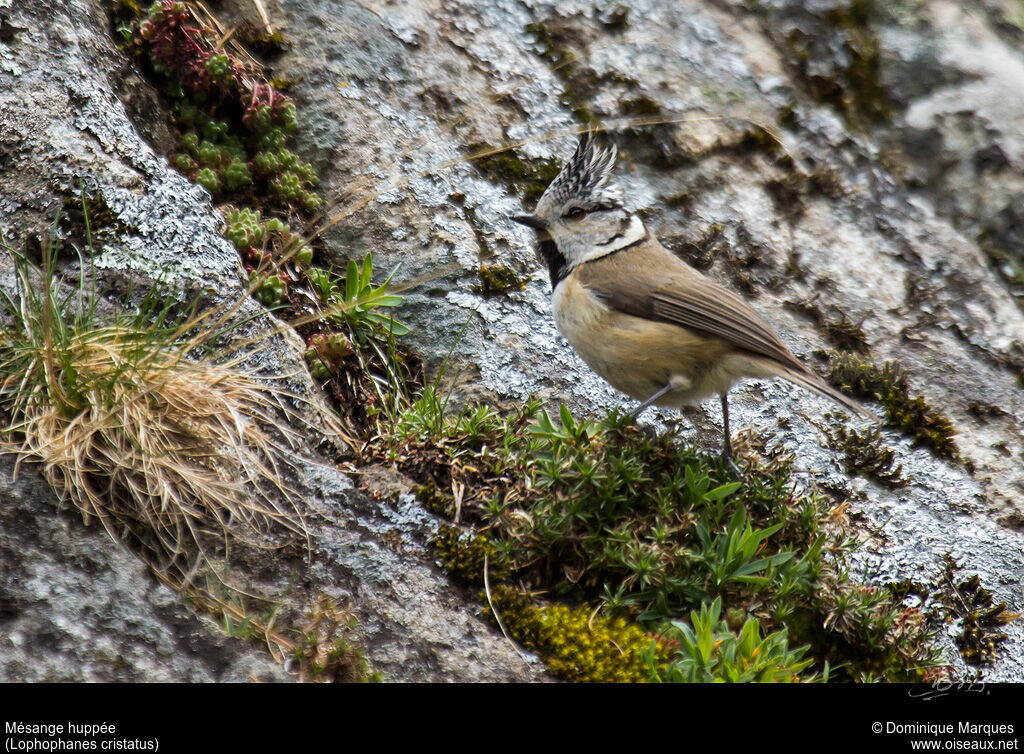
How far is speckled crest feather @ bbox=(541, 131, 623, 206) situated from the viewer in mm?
5309

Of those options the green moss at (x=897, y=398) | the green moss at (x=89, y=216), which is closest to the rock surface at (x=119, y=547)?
the green moss at (x=89, y=216)

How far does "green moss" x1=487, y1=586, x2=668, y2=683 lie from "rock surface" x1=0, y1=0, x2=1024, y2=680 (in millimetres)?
169

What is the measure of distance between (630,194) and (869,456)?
2.50 meters

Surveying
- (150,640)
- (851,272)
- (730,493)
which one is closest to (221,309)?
(150,640)

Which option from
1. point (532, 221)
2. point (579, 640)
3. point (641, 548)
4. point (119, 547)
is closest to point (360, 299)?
point (532, 221)

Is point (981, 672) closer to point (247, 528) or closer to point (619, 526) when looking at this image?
point (619, 526)

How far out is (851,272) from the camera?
673cm

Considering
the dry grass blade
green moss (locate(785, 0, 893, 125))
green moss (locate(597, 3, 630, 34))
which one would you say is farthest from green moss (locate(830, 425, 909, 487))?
green moss (locate(597, 3, 630, 34))

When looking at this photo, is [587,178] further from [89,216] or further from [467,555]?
[89,216]

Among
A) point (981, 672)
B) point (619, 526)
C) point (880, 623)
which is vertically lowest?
point (981, 672)

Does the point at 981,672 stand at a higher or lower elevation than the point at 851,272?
lower

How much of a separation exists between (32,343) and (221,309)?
1.08m

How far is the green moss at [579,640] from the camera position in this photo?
385cm
